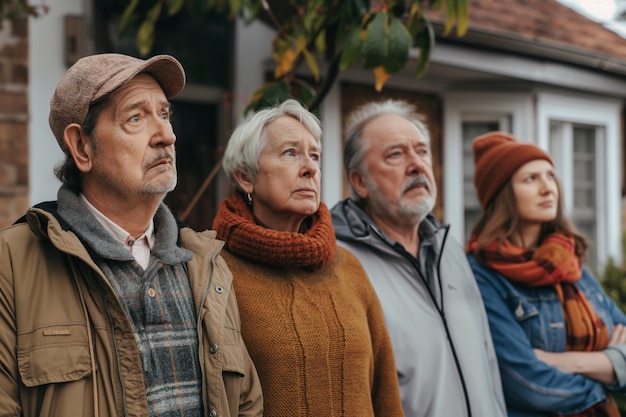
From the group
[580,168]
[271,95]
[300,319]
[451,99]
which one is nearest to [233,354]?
[300,319]

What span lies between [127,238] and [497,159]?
1790 mm

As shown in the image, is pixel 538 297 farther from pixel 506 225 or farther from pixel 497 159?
pixel 497 159

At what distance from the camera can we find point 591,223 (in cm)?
737

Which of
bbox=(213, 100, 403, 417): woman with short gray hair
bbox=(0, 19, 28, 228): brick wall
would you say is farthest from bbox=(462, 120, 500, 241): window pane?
A: bbox=(213, 100, 403, 417): woman with short gray hair

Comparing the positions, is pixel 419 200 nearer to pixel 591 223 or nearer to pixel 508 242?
pixel 508 242

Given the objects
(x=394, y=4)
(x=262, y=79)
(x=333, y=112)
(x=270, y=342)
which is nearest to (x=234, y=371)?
(x=270, y=342)

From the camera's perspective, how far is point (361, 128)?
9.50 ft

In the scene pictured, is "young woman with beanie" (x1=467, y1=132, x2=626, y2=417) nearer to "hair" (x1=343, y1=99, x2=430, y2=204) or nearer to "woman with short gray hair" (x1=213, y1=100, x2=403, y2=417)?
"hair" (x1=343, y1=99, x2=430, y2=204)

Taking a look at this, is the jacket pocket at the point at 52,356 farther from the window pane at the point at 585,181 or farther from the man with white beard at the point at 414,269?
the window pane at the point at 585,181

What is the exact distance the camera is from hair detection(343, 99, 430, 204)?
2861 mm

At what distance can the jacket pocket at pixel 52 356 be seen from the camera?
1580mm

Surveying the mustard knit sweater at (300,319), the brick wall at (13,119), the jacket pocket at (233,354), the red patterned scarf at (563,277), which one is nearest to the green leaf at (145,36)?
the brick wall at (13,119)

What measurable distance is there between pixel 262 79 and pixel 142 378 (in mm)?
3584

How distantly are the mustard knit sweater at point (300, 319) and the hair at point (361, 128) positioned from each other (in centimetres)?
60
